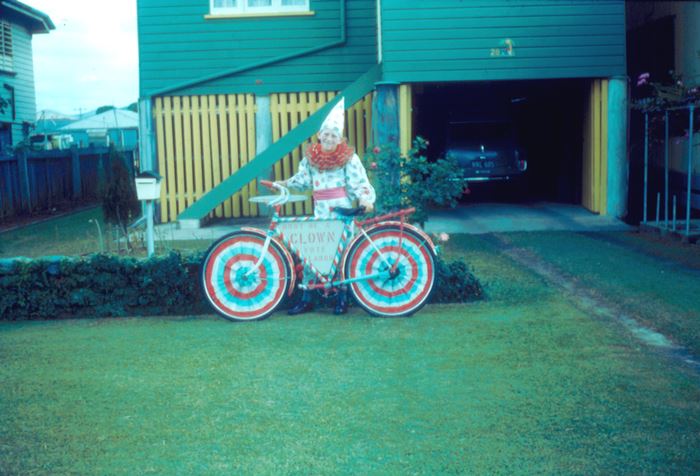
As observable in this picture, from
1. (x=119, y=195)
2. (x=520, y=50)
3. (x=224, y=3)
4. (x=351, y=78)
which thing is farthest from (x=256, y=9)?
(x=119, y=195)

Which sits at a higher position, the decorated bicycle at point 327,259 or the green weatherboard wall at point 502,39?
the green weatherboard wall at point 502,39

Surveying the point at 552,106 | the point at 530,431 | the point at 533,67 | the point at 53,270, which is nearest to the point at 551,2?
the point at 533,67

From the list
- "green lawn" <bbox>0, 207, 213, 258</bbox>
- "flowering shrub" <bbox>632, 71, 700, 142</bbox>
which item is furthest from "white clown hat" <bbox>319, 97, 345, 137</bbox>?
"flowering shrub" <bbox>632, 71, 700, 142</bbox>

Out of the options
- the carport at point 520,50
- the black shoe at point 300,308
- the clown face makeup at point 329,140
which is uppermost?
the carport at point 520,50

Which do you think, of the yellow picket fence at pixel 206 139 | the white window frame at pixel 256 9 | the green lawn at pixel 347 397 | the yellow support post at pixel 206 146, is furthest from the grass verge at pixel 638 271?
the white window frame at pixel 256 9

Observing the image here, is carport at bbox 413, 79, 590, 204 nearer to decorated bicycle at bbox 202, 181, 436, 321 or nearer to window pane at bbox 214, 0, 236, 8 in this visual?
window pane at bbox 214, 0, 236, 8

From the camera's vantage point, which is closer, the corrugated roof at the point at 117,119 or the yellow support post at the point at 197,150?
the yellow support post at the point at 197,150

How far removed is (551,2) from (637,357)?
976cm

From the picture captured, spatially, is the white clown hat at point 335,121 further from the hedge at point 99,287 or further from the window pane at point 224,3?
the window pane at point 224,3

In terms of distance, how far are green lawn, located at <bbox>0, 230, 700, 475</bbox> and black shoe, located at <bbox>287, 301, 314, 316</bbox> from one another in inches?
6.6

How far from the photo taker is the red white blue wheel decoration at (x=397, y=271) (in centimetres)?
778

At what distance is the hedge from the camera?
8.13 metres

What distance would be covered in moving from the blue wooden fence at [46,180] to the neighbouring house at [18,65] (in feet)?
24.3

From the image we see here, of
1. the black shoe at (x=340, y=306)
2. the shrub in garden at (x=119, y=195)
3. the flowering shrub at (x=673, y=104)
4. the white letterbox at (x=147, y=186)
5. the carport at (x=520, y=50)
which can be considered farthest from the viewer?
the carport at (x=520, y=50)
